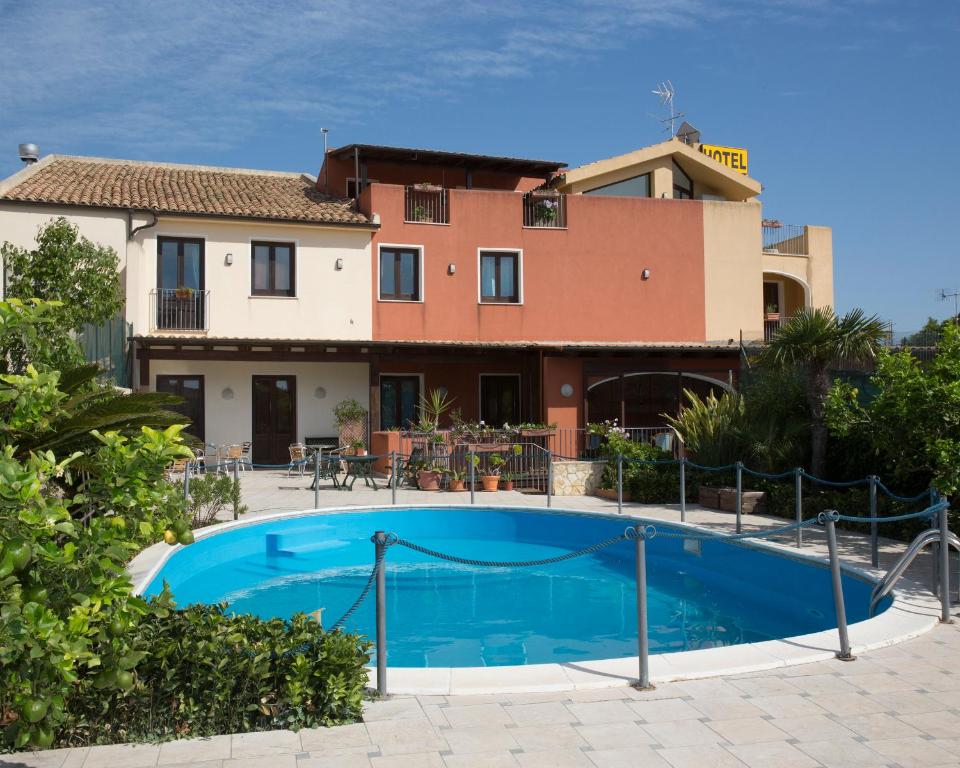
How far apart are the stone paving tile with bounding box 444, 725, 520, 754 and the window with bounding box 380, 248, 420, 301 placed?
17.7 m

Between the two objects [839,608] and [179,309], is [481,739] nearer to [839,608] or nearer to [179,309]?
[839,608]

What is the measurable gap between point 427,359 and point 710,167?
38.6 feet

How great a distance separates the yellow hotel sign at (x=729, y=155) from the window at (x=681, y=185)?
7.49 m

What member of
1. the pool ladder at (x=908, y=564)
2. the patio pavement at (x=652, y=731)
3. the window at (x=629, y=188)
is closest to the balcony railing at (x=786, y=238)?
the window at (x=629, y=188)

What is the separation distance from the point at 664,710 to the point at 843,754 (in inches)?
42.0

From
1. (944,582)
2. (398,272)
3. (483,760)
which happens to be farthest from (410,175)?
(483,760)

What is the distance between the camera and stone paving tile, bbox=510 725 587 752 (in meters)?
4.68

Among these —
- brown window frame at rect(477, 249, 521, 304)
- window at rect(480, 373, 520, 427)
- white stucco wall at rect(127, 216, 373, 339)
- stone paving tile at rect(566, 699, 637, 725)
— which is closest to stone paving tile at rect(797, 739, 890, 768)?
stone paving tile at rect(566, 699, 637, 725)

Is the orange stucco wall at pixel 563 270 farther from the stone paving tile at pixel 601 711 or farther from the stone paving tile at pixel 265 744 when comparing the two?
the stone paving tile at pixel 265 744

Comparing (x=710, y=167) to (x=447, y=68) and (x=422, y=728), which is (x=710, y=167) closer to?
(x=447, y=68)

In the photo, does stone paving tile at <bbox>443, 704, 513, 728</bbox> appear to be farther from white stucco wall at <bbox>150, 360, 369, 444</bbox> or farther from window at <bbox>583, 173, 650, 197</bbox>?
window at <bbox>583, 173, 650, 197</bbox>

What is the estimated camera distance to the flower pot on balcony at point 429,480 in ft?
56.8

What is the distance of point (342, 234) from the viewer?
70.4ft

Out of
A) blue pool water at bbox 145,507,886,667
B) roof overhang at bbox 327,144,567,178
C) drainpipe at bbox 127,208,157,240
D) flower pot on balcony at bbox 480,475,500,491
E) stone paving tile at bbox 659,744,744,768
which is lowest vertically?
blue pool water at bbox 145,507,886,667
